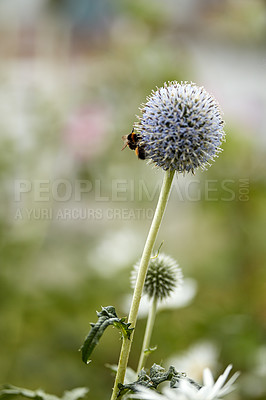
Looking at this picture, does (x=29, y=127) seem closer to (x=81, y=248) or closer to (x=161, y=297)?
(x=81, y=248)

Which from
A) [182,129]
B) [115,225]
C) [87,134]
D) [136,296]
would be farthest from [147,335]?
[115,225]

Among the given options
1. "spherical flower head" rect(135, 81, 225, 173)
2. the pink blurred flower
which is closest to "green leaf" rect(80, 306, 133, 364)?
"spherical flower head" rect(135, 81, 225, 173)

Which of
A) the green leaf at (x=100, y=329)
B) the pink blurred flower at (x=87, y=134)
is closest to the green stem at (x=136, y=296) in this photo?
the green leaf at (x=100, y=329)

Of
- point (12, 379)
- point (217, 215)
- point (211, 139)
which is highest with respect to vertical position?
point (211, 139)

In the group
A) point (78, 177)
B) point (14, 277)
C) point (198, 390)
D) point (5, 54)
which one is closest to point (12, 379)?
point (14, 277)

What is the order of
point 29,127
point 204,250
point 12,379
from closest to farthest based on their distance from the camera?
point 12,379, point 29,127, point 204,250

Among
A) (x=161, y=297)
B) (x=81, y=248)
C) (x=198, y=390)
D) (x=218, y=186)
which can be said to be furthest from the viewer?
(x=81, y=248)
